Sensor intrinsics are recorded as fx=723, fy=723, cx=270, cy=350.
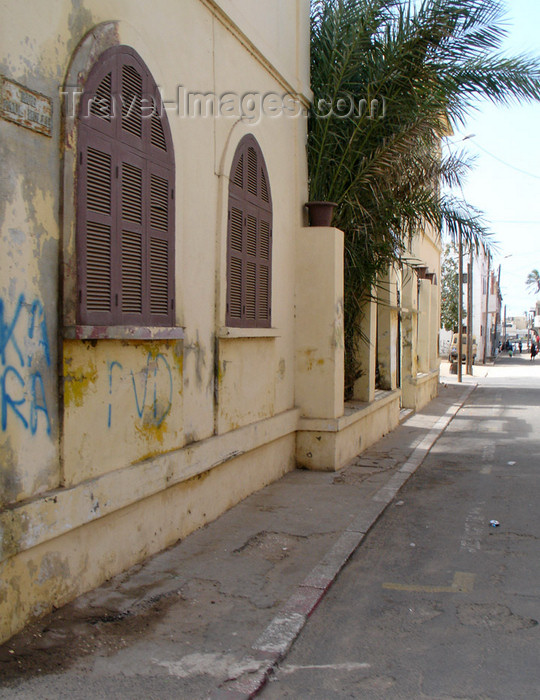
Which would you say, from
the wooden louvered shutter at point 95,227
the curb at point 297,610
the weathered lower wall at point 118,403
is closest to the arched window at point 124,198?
the wooden louvered shutter at point 95,227

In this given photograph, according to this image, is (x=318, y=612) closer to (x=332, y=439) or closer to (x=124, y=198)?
(x=124, y=198)

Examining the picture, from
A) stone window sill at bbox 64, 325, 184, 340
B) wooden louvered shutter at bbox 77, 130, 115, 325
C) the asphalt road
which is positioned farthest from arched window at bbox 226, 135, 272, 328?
the asphalt road

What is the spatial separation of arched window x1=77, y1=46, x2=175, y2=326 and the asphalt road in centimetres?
237

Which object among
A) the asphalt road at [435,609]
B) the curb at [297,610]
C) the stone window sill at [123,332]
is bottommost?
the asphalt road at [435,609]

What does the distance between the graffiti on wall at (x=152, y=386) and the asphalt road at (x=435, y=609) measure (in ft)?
5.86

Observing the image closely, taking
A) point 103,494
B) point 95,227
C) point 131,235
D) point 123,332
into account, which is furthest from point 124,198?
point 103,494

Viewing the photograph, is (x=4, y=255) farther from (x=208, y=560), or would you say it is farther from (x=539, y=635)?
(x=539, y=635)

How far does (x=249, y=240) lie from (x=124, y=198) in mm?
2596

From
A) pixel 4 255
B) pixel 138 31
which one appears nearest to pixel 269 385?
pixel 138 31

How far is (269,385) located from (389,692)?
4.66 m

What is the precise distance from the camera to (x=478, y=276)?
5491cm

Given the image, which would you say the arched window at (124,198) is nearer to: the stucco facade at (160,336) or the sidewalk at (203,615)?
the stucco facade at (160,336)

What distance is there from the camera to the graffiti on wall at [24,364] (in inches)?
149

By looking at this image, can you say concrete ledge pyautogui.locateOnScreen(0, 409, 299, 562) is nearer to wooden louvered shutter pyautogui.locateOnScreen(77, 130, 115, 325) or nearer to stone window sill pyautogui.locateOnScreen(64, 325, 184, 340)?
stone window sill pyautogui.locateOnScreen(64, 325, 184, 340)
